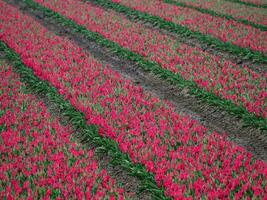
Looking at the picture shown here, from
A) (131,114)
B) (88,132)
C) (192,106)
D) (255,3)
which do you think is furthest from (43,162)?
(255,3)

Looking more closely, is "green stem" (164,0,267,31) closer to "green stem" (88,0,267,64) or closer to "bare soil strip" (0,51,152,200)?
"green stem" (88,0,267,64)

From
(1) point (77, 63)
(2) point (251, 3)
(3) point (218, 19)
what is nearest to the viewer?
(1) point (77, 63)

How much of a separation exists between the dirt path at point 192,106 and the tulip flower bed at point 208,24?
4.33 meters

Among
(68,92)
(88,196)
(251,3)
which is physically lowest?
(251,3)

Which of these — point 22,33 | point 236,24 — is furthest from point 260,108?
point 22,33

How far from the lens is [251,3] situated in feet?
64.6

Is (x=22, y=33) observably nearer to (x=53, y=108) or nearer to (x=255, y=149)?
(x=53, y=108)

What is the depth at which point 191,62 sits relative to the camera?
10.2 meters

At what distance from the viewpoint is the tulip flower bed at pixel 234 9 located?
1596 centimetres

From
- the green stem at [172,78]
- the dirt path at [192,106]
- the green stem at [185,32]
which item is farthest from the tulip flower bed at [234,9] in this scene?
the dirt path at [192,106]

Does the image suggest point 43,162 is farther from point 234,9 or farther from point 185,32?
point 234,9

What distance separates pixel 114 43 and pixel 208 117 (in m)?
6.01

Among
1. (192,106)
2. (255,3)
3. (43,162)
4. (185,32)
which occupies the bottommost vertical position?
(255,3)

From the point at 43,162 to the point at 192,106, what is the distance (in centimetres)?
429
